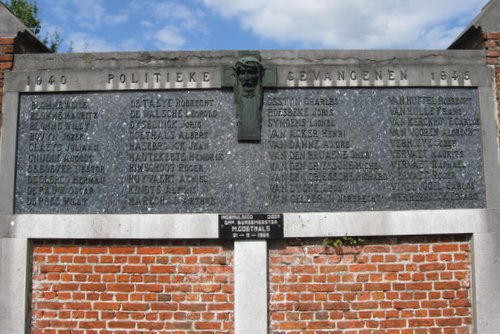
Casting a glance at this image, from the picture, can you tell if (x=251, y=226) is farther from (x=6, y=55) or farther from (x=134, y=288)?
(x=6, y=55)

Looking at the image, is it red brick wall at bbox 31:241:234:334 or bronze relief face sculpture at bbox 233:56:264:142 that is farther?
bronze relief face sculpture at bbox 233:56:264:142

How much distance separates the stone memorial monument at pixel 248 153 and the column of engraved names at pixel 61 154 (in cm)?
1

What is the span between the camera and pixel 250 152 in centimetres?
457

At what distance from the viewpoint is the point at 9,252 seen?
4422mm

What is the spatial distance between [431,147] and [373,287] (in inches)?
62.8

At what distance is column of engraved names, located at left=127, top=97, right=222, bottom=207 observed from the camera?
4.53m

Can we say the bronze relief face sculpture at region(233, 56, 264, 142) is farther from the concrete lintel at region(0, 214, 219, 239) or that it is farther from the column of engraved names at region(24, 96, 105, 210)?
the column of engraved names at region(24, 96, 105, 210)

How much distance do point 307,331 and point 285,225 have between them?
3.54ft

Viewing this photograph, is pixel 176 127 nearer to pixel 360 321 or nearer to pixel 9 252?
pixel 9 252

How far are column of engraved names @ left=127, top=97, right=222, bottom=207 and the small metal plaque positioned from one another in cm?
30

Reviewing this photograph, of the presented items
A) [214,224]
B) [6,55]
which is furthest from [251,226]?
[6,55]

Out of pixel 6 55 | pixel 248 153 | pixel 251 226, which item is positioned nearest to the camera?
pixel 251 226

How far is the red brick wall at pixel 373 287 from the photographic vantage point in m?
4.39

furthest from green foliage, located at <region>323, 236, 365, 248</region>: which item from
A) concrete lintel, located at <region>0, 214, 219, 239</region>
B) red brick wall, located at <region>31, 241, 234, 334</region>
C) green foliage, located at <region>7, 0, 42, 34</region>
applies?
green foliage, located at <region>7, 0, 42, 34</region>
